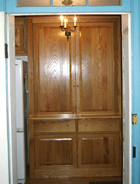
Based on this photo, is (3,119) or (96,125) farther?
(96,125)

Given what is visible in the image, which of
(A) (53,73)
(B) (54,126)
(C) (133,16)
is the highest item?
(C) (133,16)

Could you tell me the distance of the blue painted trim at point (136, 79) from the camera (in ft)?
4.47

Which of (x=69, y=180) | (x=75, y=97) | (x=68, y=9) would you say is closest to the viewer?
(x=68, y=9)

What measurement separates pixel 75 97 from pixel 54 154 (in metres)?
0.97

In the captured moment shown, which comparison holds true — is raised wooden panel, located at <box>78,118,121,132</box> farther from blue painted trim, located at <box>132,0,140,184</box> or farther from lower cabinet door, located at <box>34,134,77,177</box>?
blue painted trim, located at <box>132,0,140,184</box>

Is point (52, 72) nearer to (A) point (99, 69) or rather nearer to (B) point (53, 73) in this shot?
(B) point (53, 73)

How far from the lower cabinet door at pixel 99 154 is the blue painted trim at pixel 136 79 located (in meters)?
1.64

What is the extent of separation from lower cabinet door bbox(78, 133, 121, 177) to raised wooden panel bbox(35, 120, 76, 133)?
253 mm

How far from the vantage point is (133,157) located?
137cm

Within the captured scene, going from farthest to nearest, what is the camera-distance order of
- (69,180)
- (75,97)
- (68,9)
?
1. (75,97)
2. (69,180)
3. (68,9)

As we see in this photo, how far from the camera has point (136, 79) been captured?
1370mm

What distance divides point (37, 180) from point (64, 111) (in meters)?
1.15

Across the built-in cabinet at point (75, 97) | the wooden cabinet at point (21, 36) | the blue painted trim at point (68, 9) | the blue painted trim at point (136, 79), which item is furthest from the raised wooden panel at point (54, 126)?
the blue painted trim at point (68, 9)

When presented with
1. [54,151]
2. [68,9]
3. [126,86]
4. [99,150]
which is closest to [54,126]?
[54,151]
